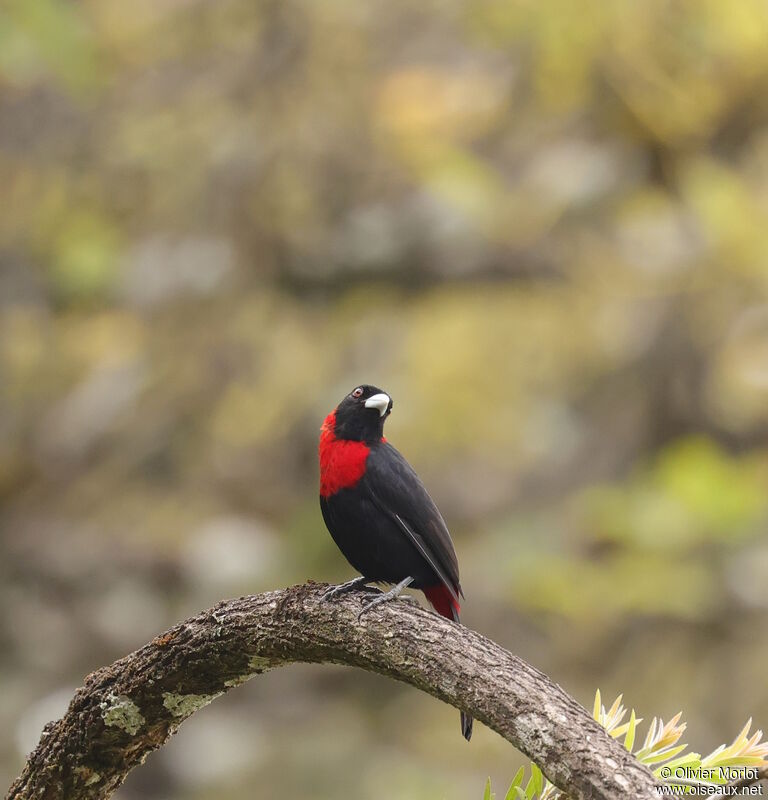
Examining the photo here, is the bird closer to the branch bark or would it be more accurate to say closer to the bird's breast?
the bird's breast

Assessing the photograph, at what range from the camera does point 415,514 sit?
310cm

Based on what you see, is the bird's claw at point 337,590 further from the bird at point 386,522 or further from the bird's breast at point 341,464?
the bird's breast at point 341,464

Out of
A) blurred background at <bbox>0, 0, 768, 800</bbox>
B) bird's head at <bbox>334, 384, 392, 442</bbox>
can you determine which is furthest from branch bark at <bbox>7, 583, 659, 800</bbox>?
blurred background at <bbox>0, 0, 768, 800</bbox>

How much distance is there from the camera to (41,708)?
7.43 meters

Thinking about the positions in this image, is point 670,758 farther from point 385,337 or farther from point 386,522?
point 385,337

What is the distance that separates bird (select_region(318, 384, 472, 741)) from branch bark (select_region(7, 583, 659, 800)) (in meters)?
0.57

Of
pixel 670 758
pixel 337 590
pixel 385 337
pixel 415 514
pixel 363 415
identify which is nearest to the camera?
pixel 670 758

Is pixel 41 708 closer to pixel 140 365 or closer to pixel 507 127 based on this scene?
pixel 140 365

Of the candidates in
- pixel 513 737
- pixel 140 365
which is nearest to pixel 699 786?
pixel 513 737

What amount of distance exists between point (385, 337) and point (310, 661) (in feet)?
19.2

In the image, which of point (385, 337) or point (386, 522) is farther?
point (385, 337)

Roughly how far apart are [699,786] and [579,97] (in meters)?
7.36

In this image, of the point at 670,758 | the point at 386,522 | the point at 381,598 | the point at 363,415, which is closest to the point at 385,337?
the point at 363,415

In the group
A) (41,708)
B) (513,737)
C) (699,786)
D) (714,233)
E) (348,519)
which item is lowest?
(699,786)
